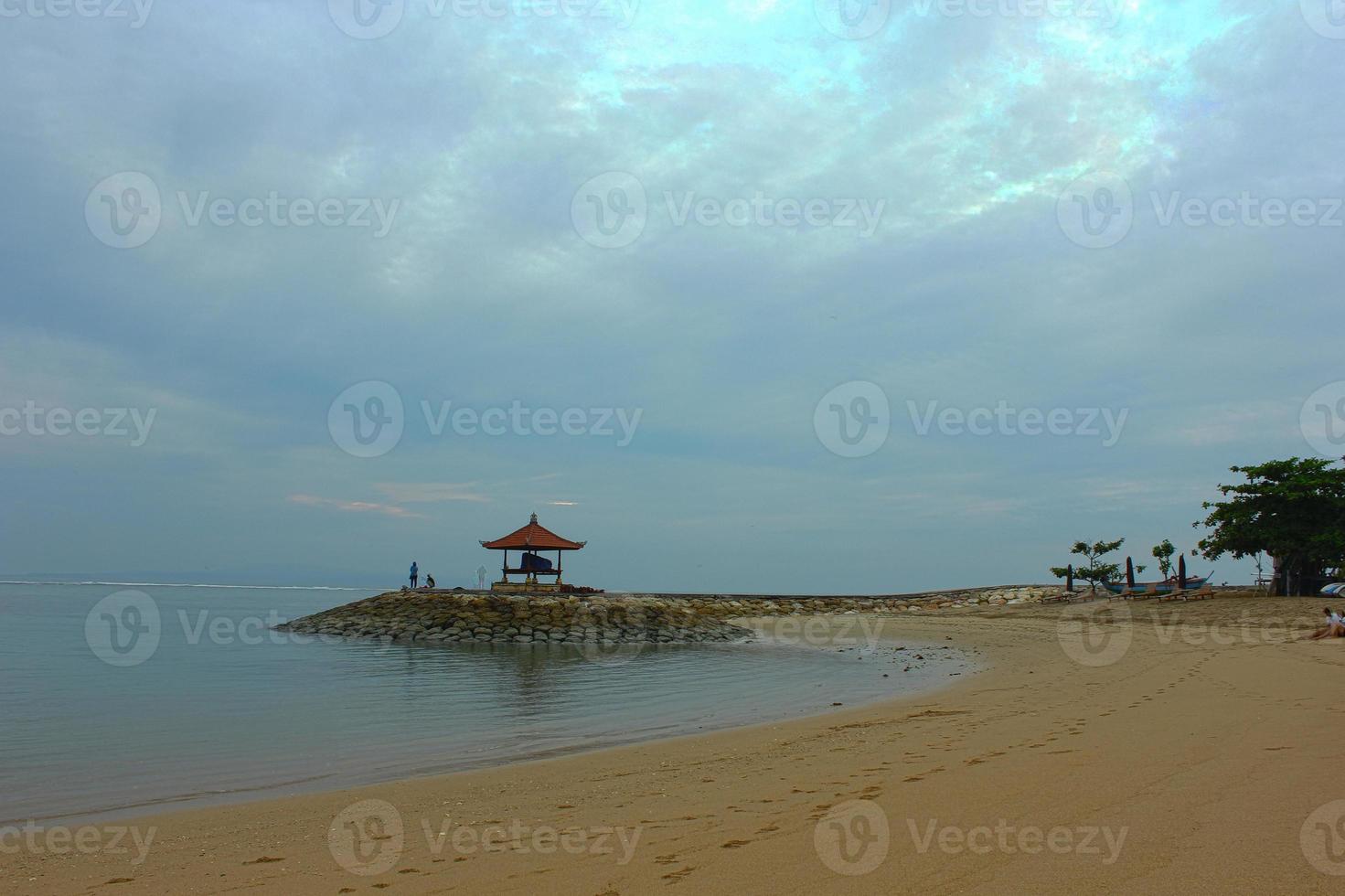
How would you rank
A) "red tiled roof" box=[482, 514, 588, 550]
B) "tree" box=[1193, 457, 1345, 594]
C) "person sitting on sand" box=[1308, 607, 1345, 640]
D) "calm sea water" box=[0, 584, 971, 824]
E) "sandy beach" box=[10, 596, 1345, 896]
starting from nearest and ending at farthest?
"sandy beach" box=[10, 596, 1345, 896] < "calm sea water" box=[0, 584, 971, 824] < "person sitting on sand" box=[1308, 607, 1345, 640] < "tree" box=[1193, 457, 1345, 594] < "red tiled roof" box=[482, 514, 588, 550]

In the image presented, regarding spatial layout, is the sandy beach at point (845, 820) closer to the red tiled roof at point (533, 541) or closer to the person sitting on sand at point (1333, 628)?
the person sitting on sand at point (1333, 628)

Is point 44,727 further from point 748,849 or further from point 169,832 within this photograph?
point 748,849

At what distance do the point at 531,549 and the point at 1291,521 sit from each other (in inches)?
1471

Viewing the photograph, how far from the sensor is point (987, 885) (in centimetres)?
443

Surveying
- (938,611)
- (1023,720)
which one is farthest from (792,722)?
(938,611)

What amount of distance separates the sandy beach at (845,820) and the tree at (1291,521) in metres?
29.0

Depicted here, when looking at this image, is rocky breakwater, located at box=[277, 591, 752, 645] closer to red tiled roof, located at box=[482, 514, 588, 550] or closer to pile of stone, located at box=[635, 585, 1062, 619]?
red tiled roof, located at box=[482, 514, 588, 550]

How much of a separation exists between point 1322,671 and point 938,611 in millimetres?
38417

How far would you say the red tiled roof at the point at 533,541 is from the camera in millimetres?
44500

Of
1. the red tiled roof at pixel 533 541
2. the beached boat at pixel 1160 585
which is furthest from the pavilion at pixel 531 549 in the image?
the beached boat at pixel 1160 585

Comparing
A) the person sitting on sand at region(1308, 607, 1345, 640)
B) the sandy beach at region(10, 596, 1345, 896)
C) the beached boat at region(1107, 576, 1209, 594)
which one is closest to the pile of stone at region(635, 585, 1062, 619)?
the beached boat at region(1107, 576, 1209, 594)

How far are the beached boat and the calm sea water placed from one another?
25.8 m

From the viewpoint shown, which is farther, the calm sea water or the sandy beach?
the calm sea water

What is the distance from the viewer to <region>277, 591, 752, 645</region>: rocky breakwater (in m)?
38.0
